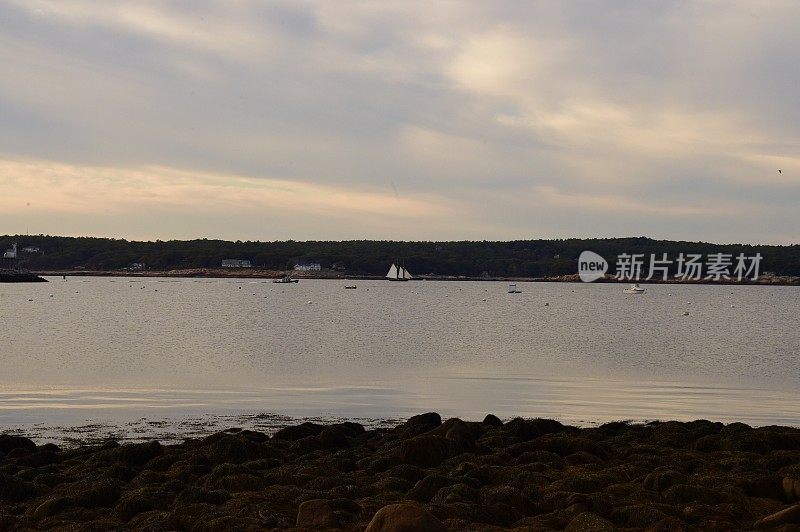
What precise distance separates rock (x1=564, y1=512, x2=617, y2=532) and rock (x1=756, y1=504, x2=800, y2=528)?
1758 millimetres

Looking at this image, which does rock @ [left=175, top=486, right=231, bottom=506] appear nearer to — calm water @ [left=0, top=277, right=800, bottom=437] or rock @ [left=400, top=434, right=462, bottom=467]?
rock @ [left=400, top=434, right=462, bottom=467]

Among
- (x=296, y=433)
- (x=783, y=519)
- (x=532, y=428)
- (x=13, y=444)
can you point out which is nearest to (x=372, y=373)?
(x=296, y=433)

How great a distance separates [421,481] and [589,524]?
319 cm

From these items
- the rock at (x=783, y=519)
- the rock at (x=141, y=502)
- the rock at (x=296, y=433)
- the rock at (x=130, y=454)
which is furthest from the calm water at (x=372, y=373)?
the rock at (x=783, y=519)

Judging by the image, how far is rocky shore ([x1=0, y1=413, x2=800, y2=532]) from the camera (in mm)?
11734

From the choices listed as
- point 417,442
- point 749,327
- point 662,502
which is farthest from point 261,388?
point 749,327

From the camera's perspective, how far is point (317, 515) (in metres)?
11.6

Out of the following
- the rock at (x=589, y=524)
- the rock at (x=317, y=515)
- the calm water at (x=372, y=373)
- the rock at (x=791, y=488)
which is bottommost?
the calm water at (x=372, y=373)

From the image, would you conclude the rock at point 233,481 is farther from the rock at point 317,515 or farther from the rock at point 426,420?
the rock at point 426,420

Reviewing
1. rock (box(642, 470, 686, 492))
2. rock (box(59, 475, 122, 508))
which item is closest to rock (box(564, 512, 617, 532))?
rock (box(642, 470, 686, 492))

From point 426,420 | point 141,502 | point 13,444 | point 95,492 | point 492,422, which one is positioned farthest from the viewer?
point 492,422

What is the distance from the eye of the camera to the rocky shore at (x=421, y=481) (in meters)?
11.7

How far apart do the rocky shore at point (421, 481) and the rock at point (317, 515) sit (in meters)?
0.02

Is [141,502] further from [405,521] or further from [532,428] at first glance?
[532,428]
